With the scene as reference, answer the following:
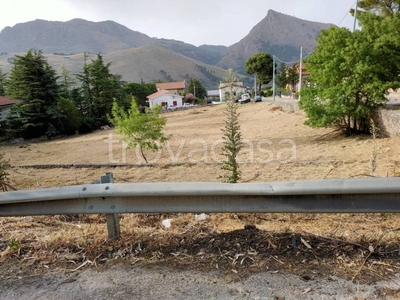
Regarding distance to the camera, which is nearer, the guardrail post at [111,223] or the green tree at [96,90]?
the guardrail post at [111,223]

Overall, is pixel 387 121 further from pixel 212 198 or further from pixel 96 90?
pixel 96 90

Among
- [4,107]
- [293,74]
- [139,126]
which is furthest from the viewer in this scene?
[293,74]

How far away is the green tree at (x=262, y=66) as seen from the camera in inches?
2709

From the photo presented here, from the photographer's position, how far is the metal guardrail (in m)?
2.16

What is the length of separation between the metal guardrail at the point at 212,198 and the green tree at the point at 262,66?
7085 centimetres

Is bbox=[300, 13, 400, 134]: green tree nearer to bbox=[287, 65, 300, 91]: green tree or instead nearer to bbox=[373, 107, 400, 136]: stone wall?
bbox=[373, 107, 400, 136]: stone wall

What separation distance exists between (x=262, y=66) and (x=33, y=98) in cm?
5087

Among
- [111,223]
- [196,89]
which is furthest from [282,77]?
[111,223]

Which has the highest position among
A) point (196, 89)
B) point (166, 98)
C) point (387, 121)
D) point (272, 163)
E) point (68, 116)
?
point (196, 89)

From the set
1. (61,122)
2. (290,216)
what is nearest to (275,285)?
(290,216)

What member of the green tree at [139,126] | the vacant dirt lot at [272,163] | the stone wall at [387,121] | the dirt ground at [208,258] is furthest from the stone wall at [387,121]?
the green tree at [139,126]

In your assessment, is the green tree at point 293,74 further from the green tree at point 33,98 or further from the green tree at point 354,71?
the green tree at point 354,71

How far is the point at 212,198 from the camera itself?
7.88 ft

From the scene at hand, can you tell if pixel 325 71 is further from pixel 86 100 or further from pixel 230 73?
pixel 86 100
